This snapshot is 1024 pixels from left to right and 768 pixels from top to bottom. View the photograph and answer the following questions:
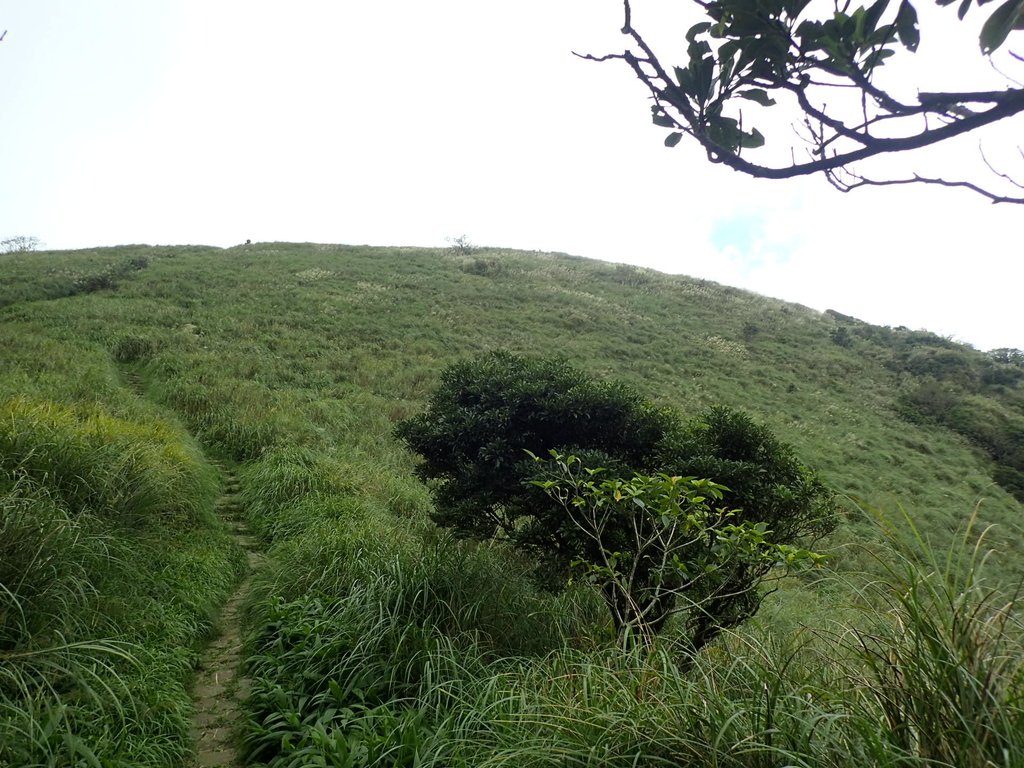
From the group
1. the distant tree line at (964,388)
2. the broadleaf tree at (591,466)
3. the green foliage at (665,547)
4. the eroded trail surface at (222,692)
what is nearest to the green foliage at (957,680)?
the green foliage at (665,547)

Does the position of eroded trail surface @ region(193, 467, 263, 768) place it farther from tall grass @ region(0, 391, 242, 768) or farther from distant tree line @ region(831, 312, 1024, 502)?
distant tree line @ region(831, 312, 1024, 502)

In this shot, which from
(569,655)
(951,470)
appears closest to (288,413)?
(569,655)

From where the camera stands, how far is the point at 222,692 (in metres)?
3.93

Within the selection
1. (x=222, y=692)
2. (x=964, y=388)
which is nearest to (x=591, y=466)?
(x=222, y=692)

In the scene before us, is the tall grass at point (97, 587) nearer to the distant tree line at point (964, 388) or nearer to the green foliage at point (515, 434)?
the green foliage at point (515, 434)

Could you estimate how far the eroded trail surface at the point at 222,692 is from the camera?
3.37 m

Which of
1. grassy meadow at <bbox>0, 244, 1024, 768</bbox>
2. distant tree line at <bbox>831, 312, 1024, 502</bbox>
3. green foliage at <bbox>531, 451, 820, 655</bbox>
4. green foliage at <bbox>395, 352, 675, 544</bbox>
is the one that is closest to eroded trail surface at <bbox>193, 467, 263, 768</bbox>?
grassy meadow at <bbox>0, 244, 1024, 768</bbox>

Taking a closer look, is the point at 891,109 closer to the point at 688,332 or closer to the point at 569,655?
the point at 569,655

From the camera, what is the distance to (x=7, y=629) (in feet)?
10.6

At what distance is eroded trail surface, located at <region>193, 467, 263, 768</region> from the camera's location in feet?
11.0

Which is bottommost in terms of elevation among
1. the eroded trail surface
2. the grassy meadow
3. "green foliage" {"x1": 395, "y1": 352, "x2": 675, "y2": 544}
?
the eroded trail surface

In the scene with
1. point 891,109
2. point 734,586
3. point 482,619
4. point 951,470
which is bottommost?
point 951,470

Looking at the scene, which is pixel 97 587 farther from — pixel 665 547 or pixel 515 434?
pixel 665 547

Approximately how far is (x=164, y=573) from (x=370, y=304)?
2332cm
